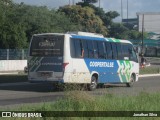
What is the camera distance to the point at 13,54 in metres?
47.9

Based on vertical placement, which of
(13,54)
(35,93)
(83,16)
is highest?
(83,16)

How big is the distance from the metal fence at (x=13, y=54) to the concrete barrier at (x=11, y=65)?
530 millimetres

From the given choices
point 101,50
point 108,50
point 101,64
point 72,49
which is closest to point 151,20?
point 108,50

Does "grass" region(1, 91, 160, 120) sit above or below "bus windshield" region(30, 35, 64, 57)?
below

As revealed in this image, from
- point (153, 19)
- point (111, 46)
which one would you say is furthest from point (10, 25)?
point (153, 19)

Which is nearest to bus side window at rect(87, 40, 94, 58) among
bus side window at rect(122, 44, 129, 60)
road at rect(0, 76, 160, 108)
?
road at rect(0, 76, 160, 108)

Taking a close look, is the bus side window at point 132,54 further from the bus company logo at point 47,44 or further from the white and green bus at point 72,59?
the bus company logo at point 47,44

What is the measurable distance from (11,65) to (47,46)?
24.8m

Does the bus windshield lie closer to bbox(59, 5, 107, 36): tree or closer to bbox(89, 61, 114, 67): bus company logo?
bbox(89, 61, 114, 67): bus company logo

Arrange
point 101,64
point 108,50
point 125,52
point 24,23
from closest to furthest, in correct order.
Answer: point 101,64 → point 108,50 → point 125,52 → point 24,23

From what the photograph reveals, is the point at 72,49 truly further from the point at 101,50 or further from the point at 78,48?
the point at 101,50

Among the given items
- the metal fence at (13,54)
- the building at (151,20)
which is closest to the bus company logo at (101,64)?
the metal fence at (13,54)

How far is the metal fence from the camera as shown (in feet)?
155

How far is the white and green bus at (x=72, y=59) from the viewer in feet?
74.4
